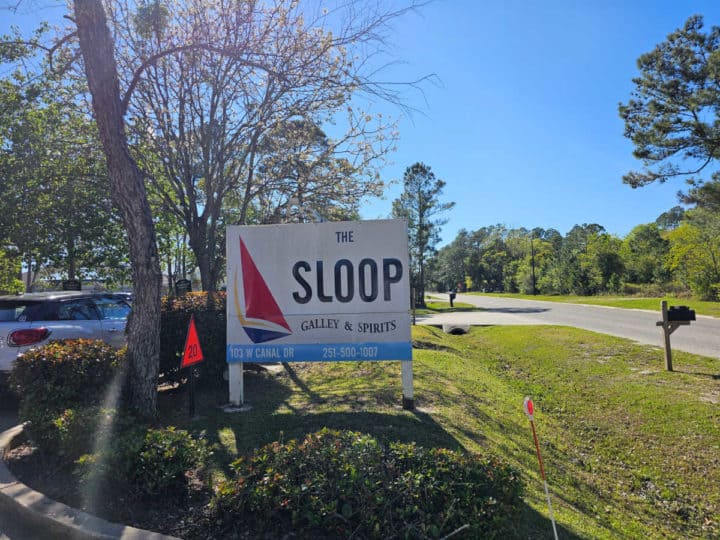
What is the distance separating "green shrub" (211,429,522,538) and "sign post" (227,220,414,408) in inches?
99.9

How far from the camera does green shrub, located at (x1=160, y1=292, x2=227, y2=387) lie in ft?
20.1

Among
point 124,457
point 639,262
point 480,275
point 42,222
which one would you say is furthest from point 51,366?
point 480,275

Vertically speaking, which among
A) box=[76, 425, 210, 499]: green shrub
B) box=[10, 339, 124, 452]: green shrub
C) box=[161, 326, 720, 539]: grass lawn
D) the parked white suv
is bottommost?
box=[161, 326, 720, 539]: grass lawn

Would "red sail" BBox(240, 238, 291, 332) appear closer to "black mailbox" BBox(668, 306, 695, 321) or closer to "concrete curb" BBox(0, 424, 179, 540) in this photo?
"concrete curb" BBox(0, 424, 179, 540)

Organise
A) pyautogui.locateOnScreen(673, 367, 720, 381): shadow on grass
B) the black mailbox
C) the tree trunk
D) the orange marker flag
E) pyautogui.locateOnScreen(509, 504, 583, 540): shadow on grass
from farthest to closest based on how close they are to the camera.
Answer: the black mailbox → pyautogui.locateOnScreen(673, 367, 720, 381): shadow on grass → the orange marker flag → the tree trunk → pyautogui.locateOnScreen(509, 504, 583, 540): shadow on grass

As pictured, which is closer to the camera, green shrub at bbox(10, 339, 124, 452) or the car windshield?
green shrub at bbox(10, 339, 124, 452)

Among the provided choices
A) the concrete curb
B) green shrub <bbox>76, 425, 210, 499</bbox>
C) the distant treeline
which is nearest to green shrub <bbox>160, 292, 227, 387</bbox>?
the concrete curb

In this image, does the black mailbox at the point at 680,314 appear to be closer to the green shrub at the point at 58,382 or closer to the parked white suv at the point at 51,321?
the green shrub at the point at 58,382

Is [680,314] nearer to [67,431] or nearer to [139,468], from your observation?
[139,468]

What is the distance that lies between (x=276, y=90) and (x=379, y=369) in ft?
19.5

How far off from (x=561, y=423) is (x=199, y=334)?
18.6 feet

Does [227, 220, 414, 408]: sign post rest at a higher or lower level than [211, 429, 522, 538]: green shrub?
higher

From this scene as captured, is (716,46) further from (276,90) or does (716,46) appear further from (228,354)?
(228,354)

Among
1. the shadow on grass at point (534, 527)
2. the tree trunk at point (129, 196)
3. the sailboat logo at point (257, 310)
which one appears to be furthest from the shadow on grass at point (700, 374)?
the tree trunk at point (129, 196)
